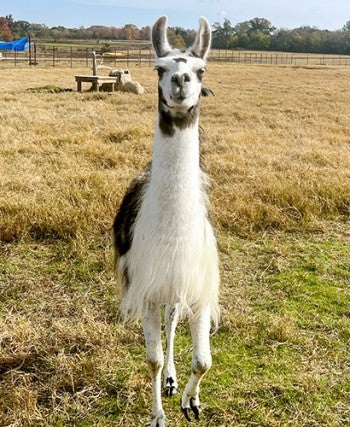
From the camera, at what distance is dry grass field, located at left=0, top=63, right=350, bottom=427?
291cm

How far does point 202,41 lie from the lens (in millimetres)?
2488

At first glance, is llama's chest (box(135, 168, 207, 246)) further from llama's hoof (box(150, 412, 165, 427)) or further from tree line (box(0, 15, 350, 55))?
tree line (box(0, 15, 350, 55))

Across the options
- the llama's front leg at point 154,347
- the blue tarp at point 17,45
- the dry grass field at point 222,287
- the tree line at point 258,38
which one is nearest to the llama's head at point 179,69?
the llama's front leg at point 154,347

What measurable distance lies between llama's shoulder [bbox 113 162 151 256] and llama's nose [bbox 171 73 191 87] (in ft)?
2.29

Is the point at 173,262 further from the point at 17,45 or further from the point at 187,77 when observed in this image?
the point at 17,45

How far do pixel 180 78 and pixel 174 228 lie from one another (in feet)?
2.21

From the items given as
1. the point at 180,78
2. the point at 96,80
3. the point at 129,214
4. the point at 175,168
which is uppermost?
the point at 96,80

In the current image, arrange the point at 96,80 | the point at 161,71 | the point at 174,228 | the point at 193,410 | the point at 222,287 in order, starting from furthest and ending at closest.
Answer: the point at 96,80 < the point at 222,287 < the point at 193,410 < the point at 174,228 < the point at 161,71

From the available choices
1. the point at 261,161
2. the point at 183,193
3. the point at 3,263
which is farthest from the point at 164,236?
the point at 261,161

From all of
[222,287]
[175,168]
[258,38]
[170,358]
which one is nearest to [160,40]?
[175,168]

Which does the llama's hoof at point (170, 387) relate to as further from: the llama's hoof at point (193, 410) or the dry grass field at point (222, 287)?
the llama's hoof at point (193, 410)

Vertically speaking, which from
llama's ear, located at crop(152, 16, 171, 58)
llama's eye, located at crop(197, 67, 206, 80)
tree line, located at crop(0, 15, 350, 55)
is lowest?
llama's eye, located at crop(197, 67, 206, 80)

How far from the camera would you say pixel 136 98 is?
48.3ft

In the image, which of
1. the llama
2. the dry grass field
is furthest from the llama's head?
the dry grass field
